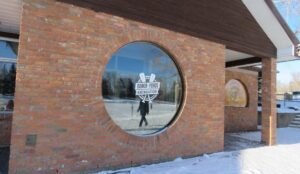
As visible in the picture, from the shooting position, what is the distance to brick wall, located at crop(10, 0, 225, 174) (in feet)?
14.6

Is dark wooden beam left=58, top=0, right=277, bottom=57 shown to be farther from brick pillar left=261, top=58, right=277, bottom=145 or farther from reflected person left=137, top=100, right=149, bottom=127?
reflected person left=137, top=100, right=149, bottom=127

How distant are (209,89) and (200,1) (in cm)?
237

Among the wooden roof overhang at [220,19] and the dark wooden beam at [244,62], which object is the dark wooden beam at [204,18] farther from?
the dark wooden beam at [244,62]

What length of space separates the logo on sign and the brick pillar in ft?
16.1

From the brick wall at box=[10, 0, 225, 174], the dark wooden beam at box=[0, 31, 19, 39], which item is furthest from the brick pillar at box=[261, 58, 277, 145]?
the dark wooden beam at box=[0, 31, 19, 39]

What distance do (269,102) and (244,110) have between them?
13.1 ft

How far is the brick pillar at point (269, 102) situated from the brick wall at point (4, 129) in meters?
8.12

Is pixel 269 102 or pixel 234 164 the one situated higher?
pixel 269 102

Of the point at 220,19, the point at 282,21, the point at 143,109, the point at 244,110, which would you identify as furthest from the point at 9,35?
the point at 244,110

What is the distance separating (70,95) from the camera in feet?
16.0

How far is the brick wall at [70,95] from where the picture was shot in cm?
444

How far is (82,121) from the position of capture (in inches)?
196

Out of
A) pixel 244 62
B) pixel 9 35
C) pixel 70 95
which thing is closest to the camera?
pixel 70 95

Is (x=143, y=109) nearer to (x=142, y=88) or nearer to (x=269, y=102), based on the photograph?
(x=142, y=88)
